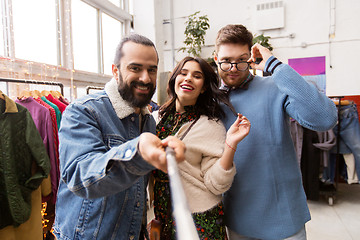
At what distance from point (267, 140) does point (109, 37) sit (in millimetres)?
3808

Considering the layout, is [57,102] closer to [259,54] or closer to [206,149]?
[206,149]

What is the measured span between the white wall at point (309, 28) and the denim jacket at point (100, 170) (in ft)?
13.7

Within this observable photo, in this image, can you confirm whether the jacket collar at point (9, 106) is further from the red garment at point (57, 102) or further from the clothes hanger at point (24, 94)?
the red garment at point (57, 102)

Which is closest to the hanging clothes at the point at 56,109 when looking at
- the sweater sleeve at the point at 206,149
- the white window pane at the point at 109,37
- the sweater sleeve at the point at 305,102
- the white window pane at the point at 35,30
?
the white window pane at the point at 35,30

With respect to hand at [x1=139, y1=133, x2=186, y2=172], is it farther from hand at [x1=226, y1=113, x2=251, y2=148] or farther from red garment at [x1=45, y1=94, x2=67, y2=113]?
red garment at [x1=45, y1=94, x2=67, y2=113]

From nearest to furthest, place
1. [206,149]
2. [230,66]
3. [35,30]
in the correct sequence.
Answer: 1. [206,149]
2. [230,66]
3. [35,30]

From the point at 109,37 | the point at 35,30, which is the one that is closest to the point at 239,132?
the point at 35,30

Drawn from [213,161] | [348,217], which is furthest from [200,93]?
[348,217]

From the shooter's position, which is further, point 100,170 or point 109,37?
point 109,37

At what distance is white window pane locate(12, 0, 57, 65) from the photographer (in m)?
2.40

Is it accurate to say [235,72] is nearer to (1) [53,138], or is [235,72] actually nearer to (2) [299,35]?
(1) [53,138]

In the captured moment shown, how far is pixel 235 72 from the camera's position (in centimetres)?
116

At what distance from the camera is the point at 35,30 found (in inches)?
104

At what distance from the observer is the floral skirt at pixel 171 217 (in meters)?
1.01
